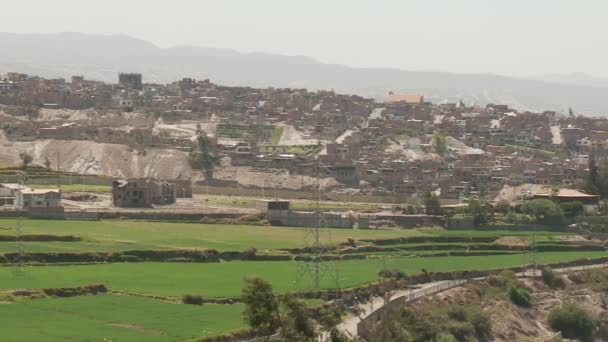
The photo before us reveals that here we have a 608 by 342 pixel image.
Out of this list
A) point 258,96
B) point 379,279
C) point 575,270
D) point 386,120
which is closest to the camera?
point 379,279

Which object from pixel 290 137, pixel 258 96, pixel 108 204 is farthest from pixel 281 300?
pixel 258 96

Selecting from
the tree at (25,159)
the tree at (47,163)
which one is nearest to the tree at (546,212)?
the tree at (47,163)

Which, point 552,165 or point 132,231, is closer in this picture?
point 132,231

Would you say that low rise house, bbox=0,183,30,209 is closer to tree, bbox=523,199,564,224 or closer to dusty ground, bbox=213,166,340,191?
dusty ground, bbox=213,166,340,191

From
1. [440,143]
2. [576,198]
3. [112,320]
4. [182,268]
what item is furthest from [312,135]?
[112,320]

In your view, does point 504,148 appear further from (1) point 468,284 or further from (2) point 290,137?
(1) point 468,284

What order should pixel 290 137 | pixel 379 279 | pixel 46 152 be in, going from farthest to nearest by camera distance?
pixel 290 137
pixel 46 152
pixel 379 279

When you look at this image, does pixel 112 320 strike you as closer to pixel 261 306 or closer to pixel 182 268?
pixel 261 306

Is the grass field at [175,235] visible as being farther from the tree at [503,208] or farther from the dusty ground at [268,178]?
the dusty ground at [268,178]
